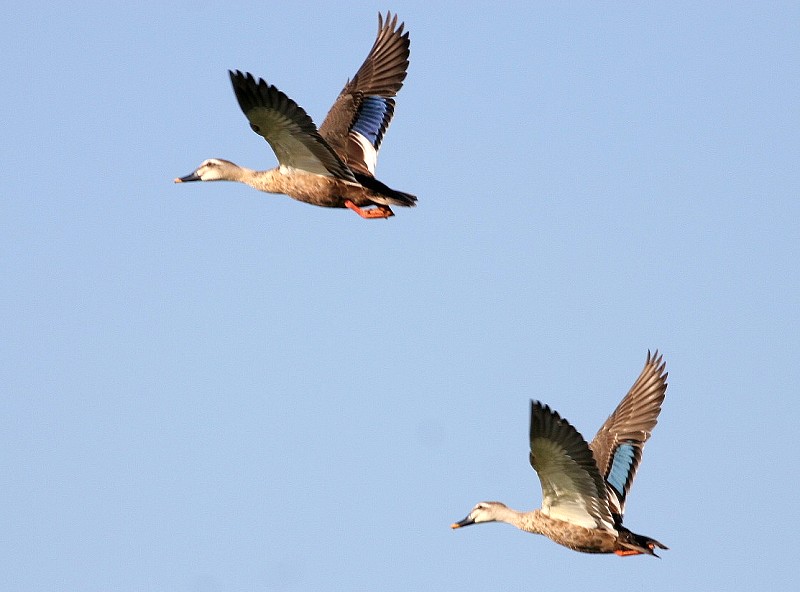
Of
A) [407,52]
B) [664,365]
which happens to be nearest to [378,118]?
[407,52]

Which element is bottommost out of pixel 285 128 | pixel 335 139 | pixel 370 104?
pixel 285 128

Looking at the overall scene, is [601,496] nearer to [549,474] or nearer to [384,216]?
[549,474]

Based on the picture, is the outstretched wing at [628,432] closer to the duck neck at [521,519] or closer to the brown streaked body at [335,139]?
the duck neck at [521,519]

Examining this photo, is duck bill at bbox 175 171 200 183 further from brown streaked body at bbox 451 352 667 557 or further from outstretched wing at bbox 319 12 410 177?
brown streaked body at bbox 451 352 667 557

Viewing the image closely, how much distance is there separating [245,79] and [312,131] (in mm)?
1191

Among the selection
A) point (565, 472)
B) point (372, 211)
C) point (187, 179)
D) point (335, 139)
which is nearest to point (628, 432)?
point (565, 472)

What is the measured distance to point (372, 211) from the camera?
20172 millimetres

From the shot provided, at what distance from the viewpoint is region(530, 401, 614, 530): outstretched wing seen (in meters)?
16.0

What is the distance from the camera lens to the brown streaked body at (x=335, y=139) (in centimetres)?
1869

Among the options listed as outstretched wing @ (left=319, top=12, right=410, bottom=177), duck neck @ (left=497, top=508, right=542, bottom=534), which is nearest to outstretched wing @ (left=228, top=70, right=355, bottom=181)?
outstretched wing @ (left=319, top=12, right=410, bottom=177)

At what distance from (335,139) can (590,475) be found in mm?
7310

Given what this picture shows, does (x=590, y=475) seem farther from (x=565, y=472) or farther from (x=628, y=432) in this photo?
(x=628, y=432)

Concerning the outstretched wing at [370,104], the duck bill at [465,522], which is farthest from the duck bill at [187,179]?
the duck bill at [465,522]

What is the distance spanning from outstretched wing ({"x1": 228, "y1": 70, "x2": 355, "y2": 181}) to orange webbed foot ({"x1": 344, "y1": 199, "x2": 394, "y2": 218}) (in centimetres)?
48
